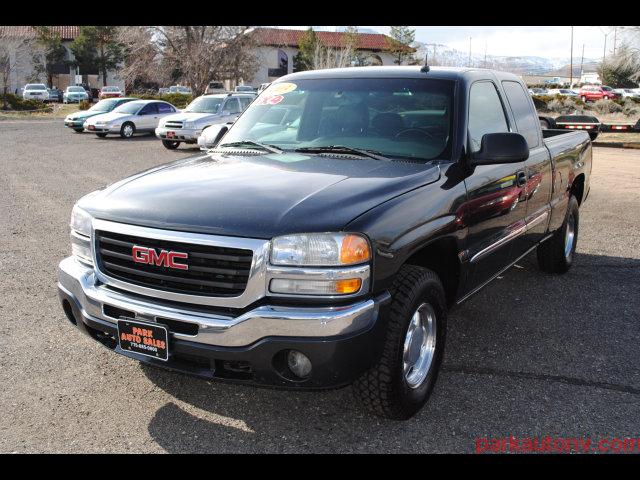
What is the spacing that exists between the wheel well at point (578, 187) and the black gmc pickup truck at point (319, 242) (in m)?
2.26

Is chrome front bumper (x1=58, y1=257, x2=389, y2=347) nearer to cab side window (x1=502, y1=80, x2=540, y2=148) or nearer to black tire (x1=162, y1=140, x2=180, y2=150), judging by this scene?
cab side window (x1=502, y1=80, x2=540, y2=148)

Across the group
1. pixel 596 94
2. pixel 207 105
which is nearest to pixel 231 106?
pixel 207 105

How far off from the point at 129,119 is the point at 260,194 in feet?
72.3

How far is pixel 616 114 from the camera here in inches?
1205

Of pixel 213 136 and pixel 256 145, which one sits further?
pixel 213 136

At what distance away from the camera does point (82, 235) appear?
3.45m

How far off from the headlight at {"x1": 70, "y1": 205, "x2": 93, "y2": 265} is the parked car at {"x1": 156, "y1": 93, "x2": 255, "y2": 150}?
1549 centimetres

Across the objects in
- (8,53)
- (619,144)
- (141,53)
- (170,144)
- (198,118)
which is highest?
(8,53)

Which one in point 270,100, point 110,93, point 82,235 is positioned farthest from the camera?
point 110,93

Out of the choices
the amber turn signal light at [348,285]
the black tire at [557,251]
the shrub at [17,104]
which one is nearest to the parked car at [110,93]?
the shrub at [17,104]

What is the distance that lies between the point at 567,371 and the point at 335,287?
203 centimetres

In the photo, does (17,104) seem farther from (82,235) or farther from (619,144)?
(82,235)
